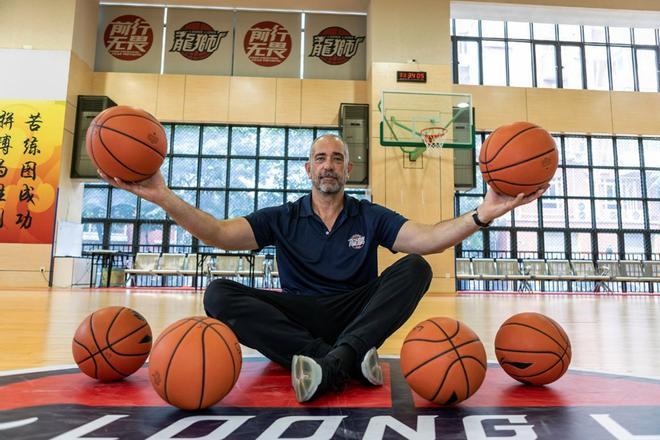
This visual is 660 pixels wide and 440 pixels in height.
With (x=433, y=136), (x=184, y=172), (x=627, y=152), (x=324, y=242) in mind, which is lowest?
(x=324, y=242)

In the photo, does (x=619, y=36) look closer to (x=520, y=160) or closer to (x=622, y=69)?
(x=622, y=69)

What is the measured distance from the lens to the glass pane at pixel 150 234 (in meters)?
10.4

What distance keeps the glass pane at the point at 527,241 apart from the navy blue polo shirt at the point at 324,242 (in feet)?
32.7

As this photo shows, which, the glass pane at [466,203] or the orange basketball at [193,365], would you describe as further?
the glass pane at [466,203]

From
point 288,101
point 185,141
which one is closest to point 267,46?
point 288,101

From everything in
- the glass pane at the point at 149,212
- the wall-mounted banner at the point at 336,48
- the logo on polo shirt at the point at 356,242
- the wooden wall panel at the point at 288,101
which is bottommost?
the logo on polo shirt at the point at 356,242

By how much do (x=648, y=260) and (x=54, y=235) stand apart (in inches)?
490

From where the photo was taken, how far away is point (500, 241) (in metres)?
11.1

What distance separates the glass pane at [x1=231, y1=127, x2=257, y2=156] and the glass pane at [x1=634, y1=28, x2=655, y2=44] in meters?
9.51

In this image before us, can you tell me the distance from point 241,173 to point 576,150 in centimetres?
760

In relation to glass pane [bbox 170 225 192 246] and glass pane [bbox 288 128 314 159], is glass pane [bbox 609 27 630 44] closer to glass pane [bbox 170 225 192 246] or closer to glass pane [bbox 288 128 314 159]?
glass pane [bbox 288 128 314 159]

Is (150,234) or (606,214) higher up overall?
(606,214)

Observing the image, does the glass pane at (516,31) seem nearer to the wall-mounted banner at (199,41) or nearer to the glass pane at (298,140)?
the glass pane at (298,140)

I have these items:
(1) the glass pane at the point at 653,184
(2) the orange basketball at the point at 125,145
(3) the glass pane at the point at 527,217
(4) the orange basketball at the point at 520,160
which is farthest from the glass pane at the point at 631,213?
(2) the orange basketball at the point at 125,145
